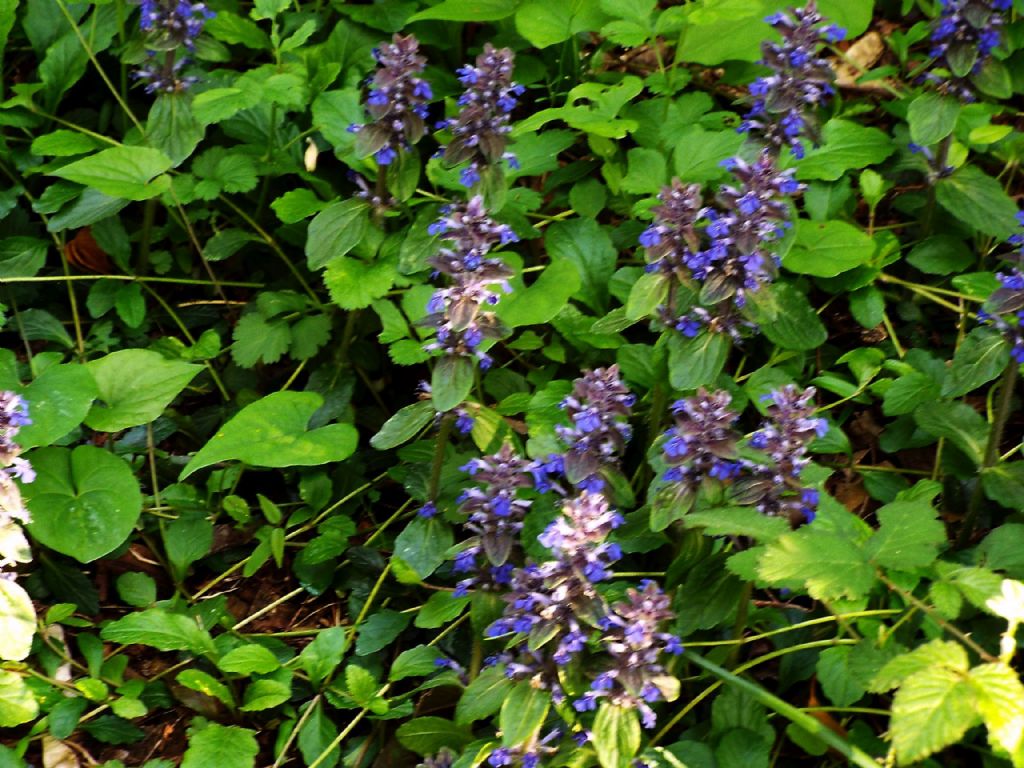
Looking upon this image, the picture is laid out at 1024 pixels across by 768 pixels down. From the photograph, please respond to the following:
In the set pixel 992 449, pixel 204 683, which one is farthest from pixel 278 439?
pixel 992 449

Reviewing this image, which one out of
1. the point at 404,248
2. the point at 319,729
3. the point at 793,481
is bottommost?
the point at 319,729

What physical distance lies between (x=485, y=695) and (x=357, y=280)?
1.38 meters

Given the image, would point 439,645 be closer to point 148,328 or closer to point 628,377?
point 628,377

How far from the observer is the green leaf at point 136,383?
331cm

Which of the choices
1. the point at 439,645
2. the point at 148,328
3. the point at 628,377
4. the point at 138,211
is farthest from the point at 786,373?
the point at 138,211

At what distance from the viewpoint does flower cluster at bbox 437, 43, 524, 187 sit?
298 centimetres

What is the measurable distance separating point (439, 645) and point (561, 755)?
0.70 m

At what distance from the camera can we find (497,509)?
2754 mm

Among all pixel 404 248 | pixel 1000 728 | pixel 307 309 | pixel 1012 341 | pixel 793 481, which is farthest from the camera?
pixel 307 309

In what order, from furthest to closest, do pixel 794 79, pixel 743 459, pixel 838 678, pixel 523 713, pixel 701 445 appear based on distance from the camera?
pixel 794 79 < pixel 838 678 < pixel 743 459 < pixel 701 445 < pixel 523 713

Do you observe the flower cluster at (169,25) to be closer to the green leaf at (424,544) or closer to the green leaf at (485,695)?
the green leaf at (424,544)

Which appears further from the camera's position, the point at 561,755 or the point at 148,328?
the point at 148,328

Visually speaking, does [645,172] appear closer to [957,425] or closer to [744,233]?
[744,233]

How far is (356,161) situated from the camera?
11.9 ft
